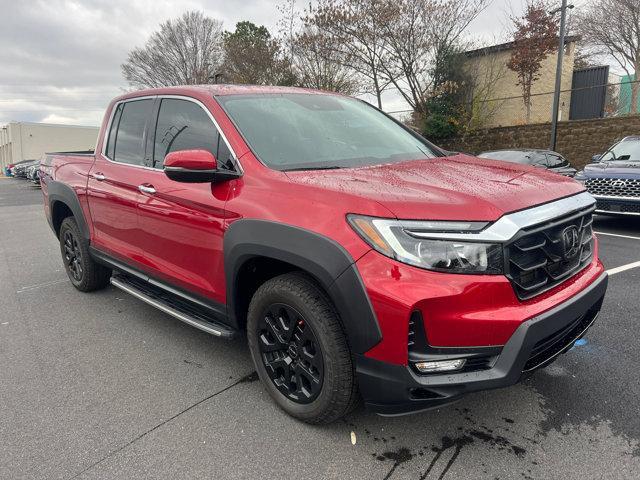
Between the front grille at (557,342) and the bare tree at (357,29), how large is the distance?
60.4 ft

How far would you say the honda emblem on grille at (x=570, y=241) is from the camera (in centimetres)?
232

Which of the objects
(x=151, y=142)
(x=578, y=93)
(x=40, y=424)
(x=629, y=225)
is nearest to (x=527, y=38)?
(x=578, y=93)

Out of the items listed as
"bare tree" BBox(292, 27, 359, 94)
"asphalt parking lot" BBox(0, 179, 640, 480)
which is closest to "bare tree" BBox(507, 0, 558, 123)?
"bare tree" BBox(292, 27, 359, 94)

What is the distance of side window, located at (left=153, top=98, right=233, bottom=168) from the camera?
294 cm

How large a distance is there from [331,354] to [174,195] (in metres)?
1.53

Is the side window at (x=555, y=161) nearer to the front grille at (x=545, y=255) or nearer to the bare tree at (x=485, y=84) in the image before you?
the front grille at (x=545, y=255)

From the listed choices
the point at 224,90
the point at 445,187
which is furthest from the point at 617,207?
the point at 224,90

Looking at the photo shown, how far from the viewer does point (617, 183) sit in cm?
755

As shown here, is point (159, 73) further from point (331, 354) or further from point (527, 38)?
point (331, 354)

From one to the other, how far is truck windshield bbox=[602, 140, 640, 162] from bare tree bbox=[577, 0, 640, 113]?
17.3 m

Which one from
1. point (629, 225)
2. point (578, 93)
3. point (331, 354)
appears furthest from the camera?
point (578, 93)

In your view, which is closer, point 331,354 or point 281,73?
point 331,354

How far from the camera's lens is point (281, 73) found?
21359mm

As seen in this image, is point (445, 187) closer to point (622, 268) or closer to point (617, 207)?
point (622, 268)
